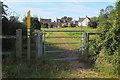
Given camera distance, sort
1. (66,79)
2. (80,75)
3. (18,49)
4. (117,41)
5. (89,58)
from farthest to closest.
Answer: (89,58)
(18,49)
(117,41)
(80,75)
(66,79)

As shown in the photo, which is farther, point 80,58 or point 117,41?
point 80,58

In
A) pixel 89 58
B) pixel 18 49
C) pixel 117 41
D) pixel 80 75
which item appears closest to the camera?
pixel 80 75

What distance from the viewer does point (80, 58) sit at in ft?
21.4

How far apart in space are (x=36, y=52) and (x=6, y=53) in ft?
4.13

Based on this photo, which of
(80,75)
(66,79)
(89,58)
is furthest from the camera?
(89,58)

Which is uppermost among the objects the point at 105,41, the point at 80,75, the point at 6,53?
the point at 105,41

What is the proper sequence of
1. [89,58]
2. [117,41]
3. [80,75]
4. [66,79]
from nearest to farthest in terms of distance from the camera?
[66,79]
[80,75]
[117,41]
[89,58]

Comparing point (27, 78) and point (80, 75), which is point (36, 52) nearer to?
point (27, 78)

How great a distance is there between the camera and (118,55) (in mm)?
4883

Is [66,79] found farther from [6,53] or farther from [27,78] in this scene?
[6,53]

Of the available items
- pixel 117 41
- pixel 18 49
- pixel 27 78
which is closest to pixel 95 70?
pixel 117 41

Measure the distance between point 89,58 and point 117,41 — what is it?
1.49m

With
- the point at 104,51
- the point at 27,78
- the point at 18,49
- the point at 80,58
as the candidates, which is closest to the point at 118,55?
the point at 104,51

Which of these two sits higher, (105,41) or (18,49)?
(105,41)
